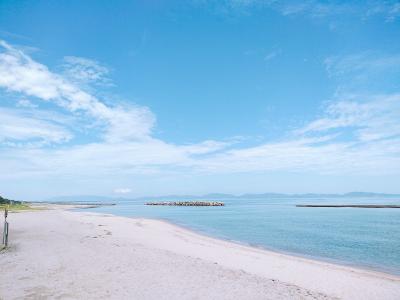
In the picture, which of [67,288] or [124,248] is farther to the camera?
[124,248]

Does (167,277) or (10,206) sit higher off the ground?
(10,206)

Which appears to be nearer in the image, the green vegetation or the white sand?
the white sand

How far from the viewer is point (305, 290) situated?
1366 centimetres

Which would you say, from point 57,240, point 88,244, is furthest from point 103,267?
point 57,240

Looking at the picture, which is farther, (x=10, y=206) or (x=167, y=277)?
(x=10, y=206)

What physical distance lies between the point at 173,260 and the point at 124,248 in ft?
17.0

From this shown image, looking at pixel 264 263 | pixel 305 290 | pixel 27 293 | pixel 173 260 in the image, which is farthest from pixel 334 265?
pixel 27 293

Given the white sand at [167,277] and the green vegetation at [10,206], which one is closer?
the white sand at [167,277]

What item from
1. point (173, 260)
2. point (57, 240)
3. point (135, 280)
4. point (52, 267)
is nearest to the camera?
point (135, 280)

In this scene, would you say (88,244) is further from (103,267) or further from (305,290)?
(305,290)

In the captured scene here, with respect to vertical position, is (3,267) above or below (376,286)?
above

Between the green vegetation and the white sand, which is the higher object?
the green vegetation

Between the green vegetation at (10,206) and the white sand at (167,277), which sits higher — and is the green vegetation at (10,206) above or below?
above

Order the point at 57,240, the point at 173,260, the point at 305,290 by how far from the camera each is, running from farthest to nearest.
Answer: the point at 57,240, the point at 173,260, the point at 305,290
